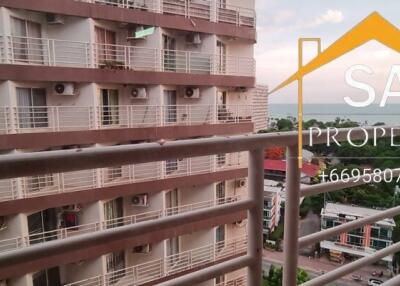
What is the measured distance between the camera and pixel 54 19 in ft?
11.5

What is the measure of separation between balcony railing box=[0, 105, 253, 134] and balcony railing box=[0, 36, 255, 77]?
1.61 feet

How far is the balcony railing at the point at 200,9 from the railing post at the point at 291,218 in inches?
144

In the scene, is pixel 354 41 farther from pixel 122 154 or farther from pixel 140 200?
pixel 140 200

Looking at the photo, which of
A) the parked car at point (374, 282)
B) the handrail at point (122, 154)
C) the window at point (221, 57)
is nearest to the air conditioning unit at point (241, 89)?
the window at point (221, 57)

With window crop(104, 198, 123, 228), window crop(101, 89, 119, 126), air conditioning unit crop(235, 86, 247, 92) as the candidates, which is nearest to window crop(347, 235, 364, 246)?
window crop(104, 198, 123, 228)

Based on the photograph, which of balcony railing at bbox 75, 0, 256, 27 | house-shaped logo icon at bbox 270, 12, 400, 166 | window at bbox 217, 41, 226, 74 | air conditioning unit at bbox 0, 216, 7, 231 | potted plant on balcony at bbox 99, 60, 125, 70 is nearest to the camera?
house-shaped logo icon at bbox 270, 12, 400, 166

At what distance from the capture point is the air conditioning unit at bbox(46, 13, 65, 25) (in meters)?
3.48

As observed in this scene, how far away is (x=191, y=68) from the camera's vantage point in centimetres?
460

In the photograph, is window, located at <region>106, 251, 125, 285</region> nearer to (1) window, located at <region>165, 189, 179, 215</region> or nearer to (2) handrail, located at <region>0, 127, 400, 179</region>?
(1) window, located at <region>165, 189, 179, 215</region>

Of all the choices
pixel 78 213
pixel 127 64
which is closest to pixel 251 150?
pixel 78 213

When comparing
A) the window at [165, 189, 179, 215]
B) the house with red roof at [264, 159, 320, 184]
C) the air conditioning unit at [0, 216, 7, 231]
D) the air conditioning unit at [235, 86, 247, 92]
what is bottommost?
the window at [165, 189, 179, 215]

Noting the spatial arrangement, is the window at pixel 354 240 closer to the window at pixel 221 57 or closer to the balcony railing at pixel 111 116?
the balcony railing at pixel 111 116

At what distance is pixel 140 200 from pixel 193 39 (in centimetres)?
243

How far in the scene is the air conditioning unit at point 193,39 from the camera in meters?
4.60
